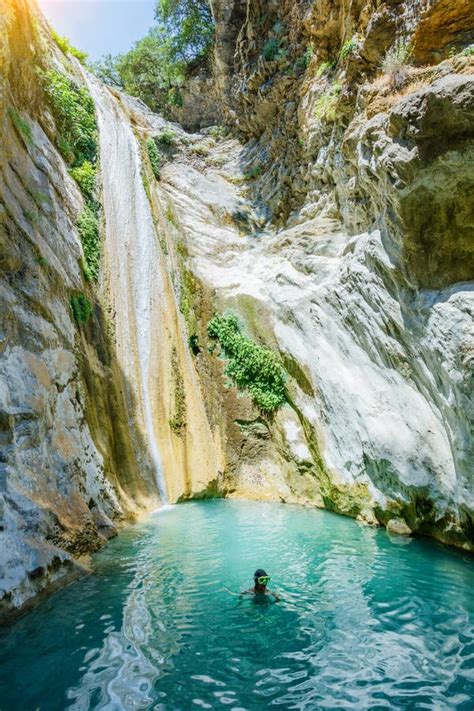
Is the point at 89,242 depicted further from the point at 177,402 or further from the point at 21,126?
the point at 177,402

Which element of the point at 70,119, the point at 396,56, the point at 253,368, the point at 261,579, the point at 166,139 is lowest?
the point at 261,579

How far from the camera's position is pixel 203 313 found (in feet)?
51.3

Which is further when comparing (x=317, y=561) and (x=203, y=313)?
(x=203, y=313)

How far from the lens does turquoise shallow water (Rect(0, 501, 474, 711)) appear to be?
13.6 ft

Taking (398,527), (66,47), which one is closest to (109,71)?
(66,47)

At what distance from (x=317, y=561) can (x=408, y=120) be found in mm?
7809

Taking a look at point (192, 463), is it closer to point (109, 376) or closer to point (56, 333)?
point (109, 376)

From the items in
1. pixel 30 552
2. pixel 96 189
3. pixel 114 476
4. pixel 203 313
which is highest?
pixel 96 189

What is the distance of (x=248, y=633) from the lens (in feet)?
17.4

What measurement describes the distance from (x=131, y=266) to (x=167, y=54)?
23.4m

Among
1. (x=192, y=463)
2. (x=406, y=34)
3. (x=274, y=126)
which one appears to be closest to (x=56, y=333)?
(x=192, y=463)

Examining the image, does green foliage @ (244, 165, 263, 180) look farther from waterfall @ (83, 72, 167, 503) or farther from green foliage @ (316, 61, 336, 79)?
green foliage @ (316, 61, 336, 79)

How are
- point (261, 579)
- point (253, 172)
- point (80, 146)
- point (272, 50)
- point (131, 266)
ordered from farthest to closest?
point (253, 172), point (272, 50), point (80, 146), point (131, 266), point (261, 579)

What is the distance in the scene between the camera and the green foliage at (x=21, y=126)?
10.2 metres
